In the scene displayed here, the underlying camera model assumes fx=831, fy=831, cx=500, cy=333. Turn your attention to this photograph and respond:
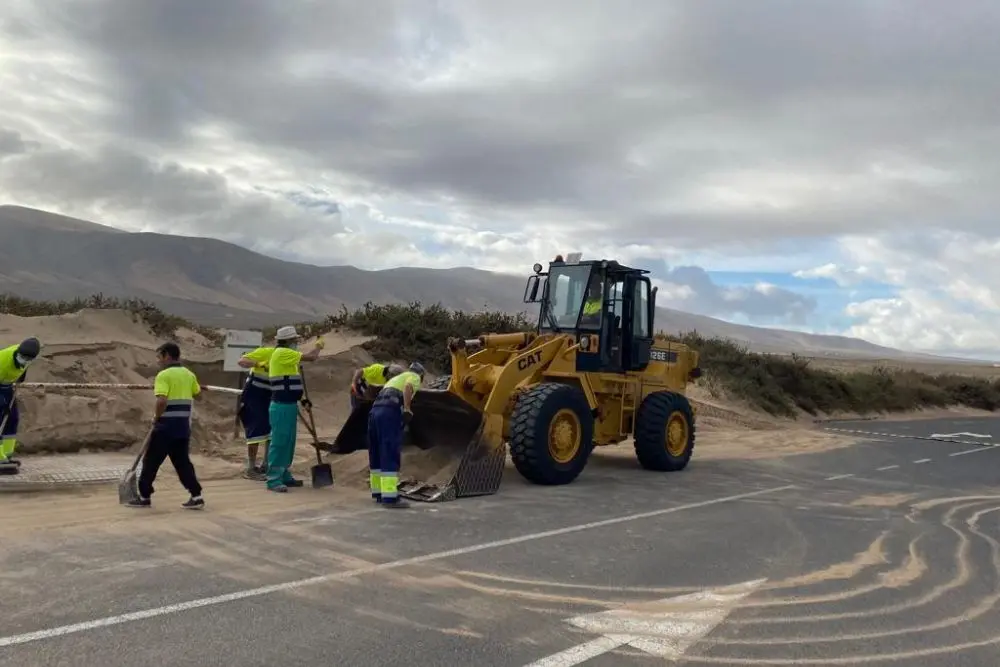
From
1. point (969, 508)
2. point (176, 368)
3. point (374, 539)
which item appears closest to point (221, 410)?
point (176, 368)

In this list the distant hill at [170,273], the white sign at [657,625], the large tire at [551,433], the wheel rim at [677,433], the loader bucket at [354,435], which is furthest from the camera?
the distant hill at [170,273]

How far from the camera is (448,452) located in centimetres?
1034

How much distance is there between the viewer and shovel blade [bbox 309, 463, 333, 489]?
9.63m

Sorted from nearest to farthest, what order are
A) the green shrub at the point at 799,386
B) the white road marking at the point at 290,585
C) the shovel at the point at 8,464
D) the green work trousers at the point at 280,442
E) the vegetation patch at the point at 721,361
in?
the white road marking at the point at 290,585, the shovel at the point at 8,464, the green work trousers at the point at 280,442, the vegetation patch at the point at 721,361, the green shrub at the point at 799,386

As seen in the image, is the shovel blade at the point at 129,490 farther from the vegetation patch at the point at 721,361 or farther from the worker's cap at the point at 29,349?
the vegetation patch at the point at 721,361

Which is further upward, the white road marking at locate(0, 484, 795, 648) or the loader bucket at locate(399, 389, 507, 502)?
the loader bucket at locate(399, 389, 507, 502)

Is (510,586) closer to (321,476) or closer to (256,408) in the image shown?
(321,476)

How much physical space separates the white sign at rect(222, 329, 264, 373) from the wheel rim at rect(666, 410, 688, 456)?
20.6 feet

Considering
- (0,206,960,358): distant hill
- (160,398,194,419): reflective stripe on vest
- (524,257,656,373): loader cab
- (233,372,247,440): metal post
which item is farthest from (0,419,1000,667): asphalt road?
(0,206,960,358): distant hill

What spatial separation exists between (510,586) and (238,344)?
7957 millimetres

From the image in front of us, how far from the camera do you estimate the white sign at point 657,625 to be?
459cm

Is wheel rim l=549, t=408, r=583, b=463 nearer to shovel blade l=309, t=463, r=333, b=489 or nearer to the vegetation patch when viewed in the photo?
shovel blade l=309, t=463, r=333, b=489

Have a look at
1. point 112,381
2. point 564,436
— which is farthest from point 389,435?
point 112,381

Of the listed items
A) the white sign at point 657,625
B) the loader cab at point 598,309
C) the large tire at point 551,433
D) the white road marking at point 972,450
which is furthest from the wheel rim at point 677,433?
the white road marking at point 972,450
